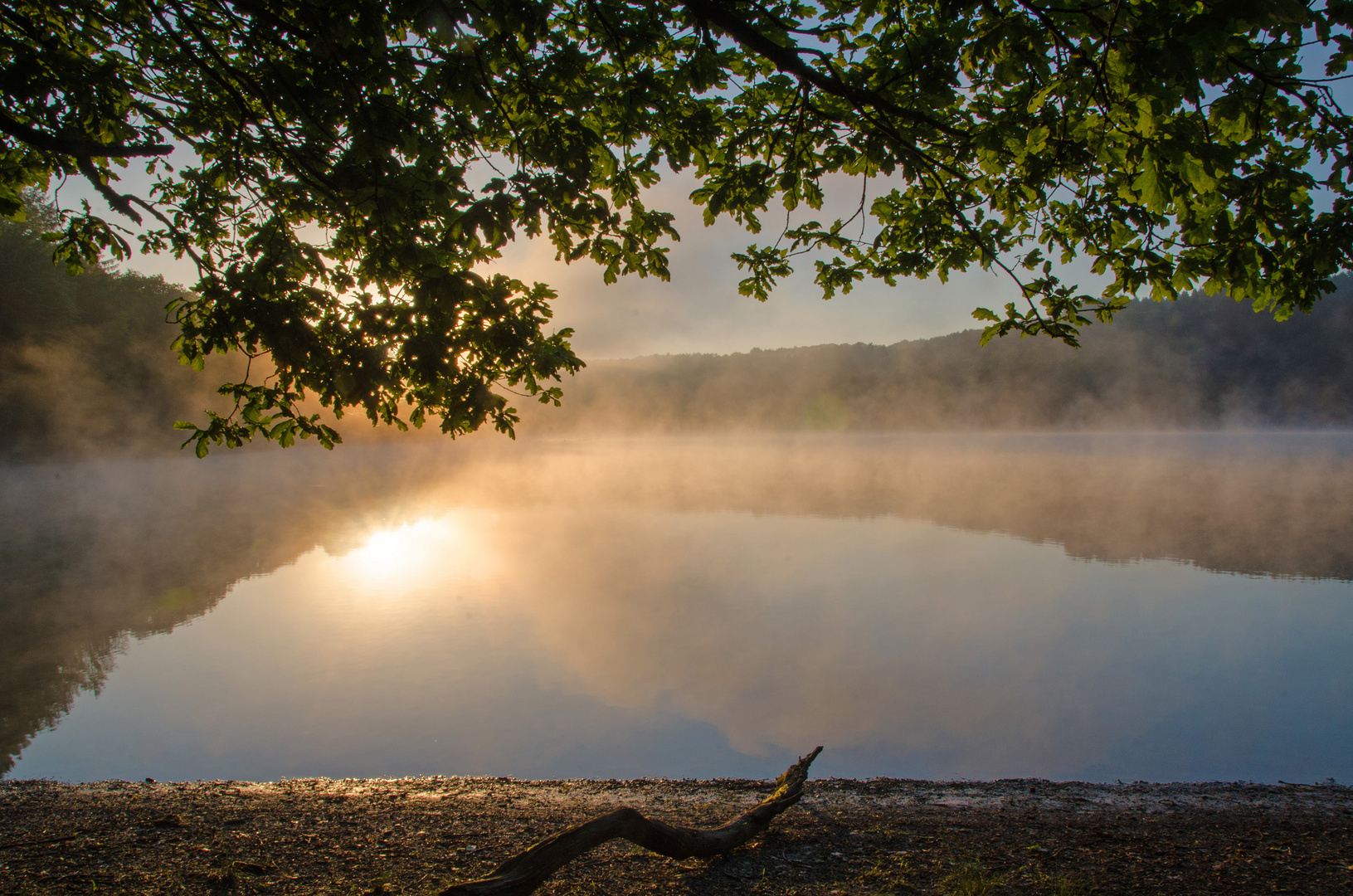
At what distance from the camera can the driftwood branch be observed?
106 inches

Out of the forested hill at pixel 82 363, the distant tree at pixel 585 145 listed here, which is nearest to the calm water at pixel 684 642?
the distant tree at pixel 585 145

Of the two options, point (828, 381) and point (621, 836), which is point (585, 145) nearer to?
point (621, 836)

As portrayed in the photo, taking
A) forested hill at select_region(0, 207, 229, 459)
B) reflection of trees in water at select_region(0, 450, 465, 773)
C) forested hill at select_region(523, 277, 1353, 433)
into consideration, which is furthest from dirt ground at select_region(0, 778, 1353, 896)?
forested hill at select_region(523, 277, 1353, 433)

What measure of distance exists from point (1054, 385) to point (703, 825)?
112 m

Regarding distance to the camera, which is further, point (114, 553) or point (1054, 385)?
point (1054, 385)

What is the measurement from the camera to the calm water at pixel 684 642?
6430 mm

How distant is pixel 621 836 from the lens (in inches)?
123

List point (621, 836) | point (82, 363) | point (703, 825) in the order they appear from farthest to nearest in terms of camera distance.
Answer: point (82, 363) < point (703, 825) < point (621, 836)

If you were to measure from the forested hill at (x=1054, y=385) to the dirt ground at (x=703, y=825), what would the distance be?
86485 millimetres

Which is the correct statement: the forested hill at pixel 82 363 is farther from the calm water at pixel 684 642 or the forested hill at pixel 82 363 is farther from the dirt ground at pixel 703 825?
the dirt ground at pixel 703 825

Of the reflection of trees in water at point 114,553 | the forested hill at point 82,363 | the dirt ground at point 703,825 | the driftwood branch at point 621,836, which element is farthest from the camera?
the forested hill at point 82,363

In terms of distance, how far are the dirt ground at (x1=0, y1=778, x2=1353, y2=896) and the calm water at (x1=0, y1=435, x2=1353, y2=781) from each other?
48.4 inches

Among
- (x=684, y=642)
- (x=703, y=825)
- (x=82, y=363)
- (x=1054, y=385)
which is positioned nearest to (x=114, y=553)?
(x=684, y=642)

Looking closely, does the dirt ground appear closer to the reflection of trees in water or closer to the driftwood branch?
the driftwood branch
